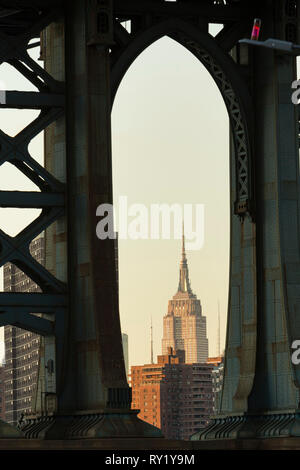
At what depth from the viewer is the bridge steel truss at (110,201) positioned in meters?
52.5

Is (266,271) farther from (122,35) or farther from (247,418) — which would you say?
(122,35)

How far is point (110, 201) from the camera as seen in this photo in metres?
52.9

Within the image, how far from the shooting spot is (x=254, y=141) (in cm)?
5675

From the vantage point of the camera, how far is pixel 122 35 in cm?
5528

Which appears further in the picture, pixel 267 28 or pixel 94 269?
pixel 267 28

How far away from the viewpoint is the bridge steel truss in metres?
52.5

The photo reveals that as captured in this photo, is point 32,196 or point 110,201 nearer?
point 110,201

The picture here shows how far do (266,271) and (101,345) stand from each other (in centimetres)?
690

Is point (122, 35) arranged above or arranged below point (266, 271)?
above

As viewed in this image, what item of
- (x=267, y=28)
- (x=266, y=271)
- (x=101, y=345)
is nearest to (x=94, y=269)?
(x=101, y=345)
